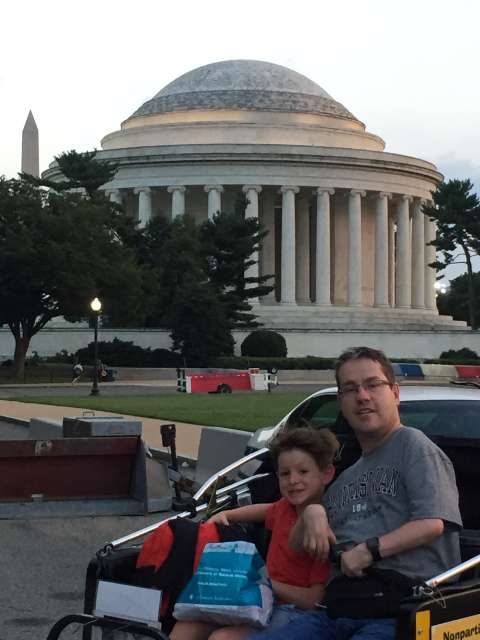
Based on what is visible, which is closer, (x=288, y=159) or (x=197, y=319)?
(x=197, y=319)

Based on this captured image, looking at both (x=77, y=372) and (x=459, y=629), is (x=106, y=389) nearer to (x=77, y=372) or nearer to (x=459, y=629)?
(x=77, y=372)

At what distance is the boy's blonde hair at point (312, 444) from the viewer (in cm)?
541

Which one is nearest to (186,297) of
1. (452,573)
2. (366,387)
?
(366,387)

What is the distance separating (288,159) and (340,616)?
74972 millimetres

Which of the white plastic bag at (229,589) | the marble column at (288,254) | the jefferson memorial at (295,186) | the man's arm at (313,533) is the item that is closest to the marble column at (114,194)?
the jefferson memorial at (295,186)

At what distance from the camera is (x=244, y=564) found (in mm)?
4922

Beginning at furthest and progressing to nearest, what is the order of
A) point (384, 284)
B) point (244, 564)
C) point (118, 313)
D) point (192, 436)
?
point (384, 284) → point (118, 313) → point (192, 436) → point (244, 564)

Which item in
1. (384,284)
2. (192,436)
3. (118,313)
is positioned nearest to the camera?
(192,436)

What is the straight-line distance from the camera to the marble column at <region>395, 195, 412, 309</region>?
86.7m

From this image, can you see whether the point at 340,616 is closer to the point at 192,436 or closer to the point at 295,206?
the point at 192,436

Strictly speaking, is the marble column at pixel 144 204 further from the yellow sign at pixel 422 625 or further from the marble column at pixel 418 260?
the yellow sign at pixel 422 625

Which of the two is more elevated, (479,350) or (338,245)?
(338,245)

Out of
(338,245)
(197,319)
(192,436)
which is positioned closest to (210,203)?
(338,245)

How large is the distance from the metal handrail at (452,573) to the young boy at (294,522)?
0.60 meters
